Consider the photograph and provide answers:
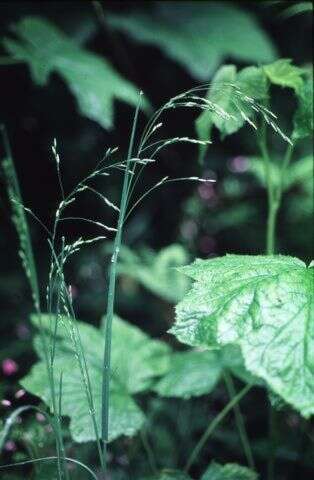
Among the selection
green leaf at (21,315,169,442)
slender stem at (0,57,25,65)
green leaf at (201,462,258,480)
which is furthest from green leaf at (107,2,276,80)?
green leaf at (201,462,258,480)

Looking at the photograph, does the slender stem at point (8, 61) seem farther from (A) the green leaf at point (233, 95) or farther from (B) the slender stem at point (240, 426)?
(B) the slender stem at point (240, 426)

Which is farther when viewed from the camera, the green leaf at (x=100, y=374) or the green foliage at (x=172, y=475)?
the green leaf at (x=100, y=374)

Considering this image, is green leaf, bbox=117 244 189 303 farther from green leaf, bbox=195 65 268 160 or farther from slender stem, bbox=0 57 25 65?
green leaf, bbox=195 65 268 160

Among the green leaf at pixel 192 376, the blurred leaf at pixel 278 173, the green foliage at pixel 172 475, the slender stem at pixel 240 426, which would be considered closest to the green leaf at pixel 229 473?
the green foliage at pixel 172 475

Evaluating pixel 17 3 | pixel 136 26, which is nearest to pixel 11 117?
pixel 17 3

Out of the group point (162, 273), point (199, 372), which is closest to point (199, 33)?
point (162, 273)

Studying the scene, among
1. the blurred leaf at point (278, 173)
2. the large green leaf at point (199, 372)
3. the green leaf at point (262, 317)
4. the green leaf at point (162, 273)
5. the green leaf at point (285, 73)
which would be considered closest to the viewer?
the green leaf at point (262, 317)
